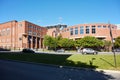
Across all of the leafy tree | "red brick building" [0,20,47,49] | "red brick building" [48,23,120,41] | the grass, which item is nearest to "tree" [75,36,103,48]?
the leafy tree

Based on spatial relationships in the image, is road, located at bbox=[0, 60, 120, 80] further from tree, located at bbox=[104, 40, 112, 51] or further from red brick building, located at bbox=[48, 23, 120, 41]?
red brick building, located at bbox=[48, 23, 120, 41]

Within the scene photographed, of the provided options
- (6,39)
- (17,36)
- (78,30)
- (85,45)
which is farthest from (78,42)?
(6,39)

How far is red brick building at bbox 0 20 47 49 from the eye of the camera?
274ft

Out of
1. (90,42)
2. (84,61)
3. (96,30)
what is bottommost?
(84,61)

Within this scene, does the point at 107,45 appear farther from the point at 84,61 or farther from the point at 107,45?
the point at 84,61

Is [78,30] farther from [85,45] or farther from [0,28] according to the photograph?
[0,28]

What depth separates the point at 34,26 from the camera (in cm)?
9319

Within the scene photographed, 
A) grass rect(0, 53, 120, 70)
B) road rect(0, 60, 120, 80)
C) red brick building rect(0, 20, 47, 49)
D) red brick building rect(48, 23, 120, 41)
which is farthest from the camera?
red brick building rect(0, 20, 47, 49)

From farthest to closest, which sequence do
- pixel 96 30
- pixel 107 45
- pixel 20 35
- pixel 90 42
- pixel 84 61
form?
1. pixel 20 35
2. pixel 96 30
3. pixel 107 45
4. pixel 90 42
5. pixel 84 61

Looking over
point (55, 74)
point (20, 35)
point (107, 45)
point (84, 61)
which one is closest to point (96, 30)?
point (107, 45)

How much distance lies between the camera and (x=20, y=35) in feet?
277

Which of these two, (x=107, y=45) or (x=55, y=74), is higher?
(x=107, y=45)

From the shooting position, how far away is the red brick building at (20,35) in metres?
83.5

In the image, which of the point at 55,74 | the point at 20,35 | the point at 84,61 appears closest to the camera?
the point at 55,74
